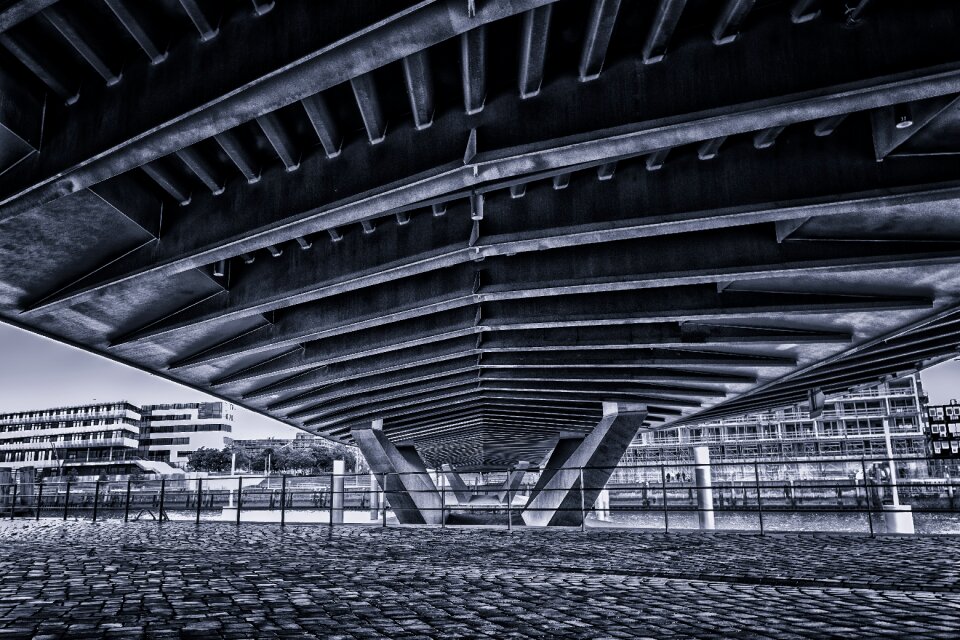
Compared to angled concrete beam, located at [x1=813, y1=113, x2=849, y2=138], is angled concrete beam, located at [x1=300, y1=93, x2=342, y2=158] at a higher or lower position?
higher

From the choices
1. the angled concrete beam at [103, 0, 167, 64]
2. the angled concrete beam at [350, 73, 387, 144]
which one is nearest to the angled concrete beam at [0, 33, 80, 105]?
the angled concrete beam at [103, 0, 167, 64]

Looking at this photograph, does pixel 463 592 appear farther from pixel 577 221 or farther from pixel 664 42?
pixel 664 42

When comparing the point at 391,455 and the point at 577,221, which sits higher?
the point at 577,221

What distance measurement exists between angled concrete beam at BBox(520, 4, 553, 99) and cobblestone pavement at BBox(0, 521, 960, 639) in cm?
451

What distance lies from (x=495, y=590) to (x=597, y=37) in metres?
5.14

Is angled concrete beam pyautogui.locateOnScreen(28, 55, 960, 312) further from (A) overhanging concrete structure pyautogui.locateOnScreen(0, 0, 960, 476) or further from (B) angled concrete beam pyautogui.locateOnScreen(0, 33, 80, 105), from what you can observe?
(B) angled concrete beam pyautogui.locateOnScreen(0, 33, 80, 105)

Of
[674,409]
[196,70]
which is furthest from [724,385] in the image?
[196,70]

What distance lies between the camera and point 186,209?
857 cm

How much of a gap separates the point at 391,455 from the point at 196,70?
21.6m

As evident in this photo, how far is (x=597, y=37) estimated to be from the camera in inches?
215

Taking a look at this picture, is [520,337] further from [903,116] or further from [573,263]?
[903,116]

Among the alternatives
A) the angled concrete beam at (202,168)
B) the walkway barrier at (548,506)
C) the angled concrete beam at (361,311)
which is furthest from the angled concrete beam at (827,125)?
the angled concrete beam at (202,168)

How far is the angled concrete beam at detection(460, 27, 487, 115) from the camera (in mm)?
5570

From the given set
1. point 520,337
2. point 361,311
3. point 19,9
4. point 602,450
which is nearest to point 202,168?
point 19,9
